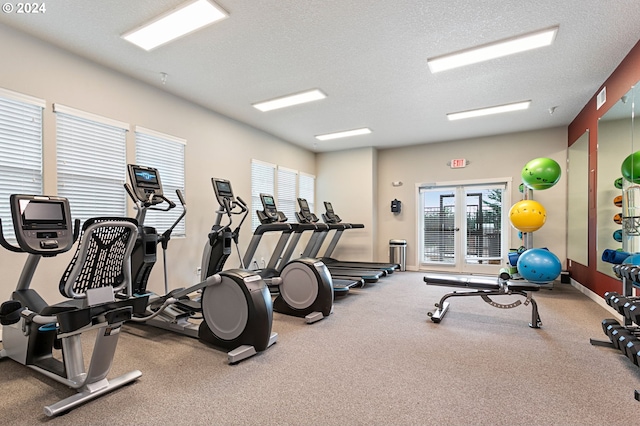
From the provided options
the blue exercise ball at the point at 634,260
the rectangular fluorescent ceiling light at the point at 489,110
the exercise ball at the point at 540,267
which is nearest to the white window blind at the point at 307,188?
the rectangular fluorescent ceiling light at the point at 489,110

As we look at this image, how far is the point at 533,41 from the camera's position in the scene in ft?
10.7

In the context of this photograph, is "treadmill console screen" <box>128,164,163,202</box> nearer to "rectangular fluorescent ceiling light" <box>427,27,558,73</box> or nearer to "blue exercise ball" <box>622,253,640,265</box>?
"rectangular fluorescent ceiling light" <box>427,27,558,73</box>

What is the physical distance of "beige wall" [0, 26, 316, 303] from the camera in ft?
10.3

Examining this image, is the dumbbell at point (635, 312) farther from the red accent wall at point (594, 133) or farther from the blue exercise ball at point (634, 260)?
the red accent wall at point (594, 133)

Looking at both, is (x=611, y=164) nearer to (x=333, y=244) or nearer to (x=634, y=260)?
(x=634, y=260)

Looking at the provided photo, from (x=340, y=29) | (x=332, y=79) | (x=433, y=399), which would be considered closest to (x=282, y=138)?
(x=332, y=79)

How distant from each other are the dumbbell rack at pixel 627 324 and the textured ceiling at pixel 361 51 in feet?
7.49

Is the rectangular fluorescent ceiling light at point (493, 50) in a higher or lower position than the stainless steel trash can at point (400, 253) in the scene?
higher

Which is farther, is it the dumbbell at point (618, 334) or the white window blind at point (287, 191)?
the white window blind at point (287, 191)

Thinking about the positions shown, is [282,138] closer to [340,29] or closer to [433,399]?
[340,29]

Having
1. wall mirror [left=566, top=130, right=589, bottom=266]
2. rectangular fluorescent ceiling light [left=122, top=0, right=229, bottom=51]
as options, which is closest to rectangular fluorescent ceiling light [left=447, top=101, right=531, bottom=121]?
wall mirror [left=566, top=130, right=589, bottom=266]

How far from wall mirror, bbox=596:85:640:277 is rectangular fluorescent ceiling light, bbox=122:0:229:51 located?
4.36 meters

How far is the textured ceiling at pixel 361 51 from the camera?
278 centimetres
